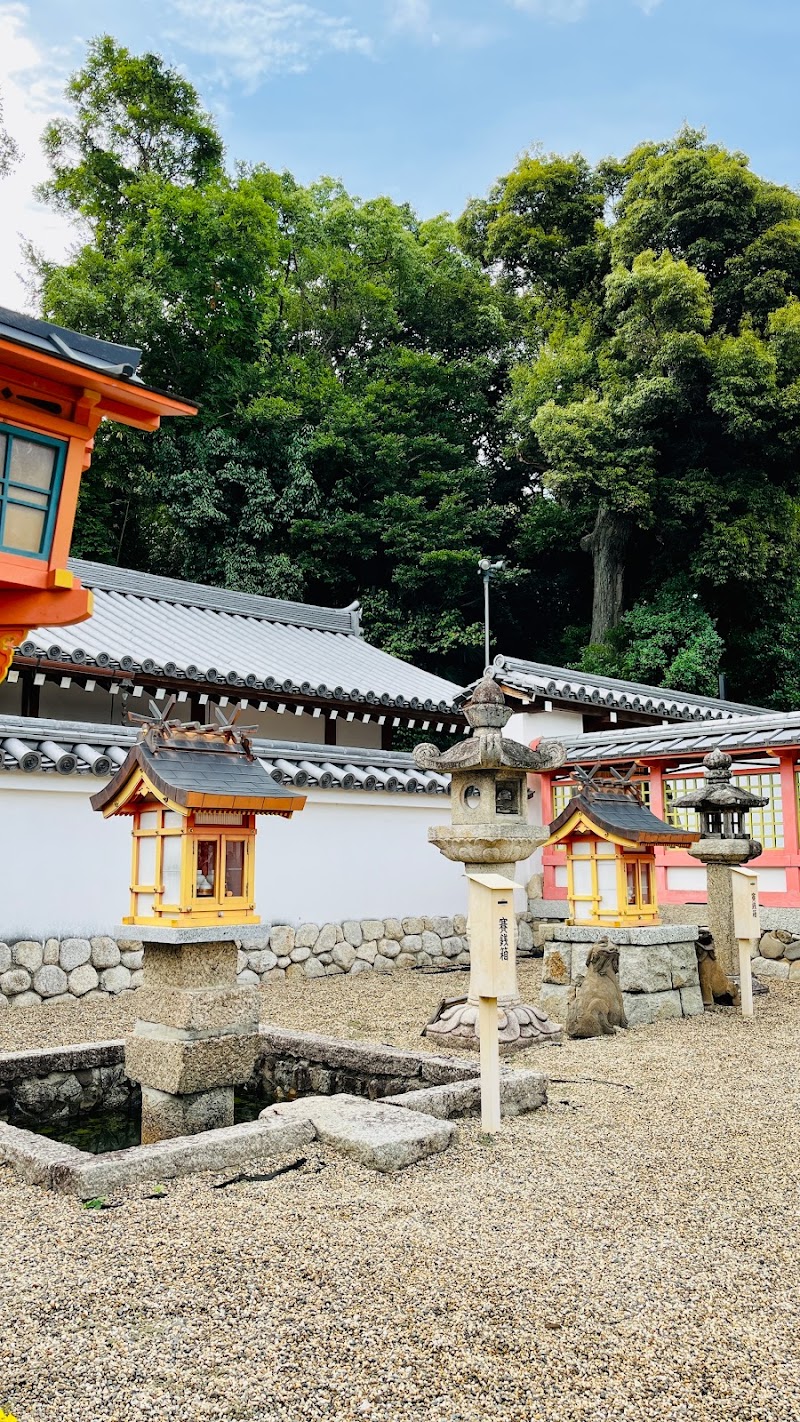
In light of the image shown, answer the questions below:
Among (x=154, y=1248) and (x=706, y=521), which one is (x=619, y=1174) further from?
(x=706, y=521)

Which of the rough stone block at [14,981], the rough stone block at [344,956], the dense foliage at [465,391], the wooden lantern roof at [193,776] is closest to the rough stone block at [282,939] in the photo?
the rough stone block at [344,956]

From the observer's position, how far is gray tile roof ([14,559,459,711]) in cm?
1206

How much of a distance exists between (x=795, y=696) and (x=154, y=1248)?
2175 cm

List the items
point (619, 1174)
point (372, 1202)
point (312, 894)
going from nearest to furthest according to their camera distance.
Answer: point (372, 1202) → point (619, 1174) → point (312, 894)

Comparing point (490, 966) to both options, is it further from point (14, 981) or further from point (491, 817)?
point (14, 981)

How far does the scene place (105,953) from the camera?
9.60m

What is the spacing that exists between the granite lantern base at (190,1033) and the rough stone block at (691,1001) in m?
4.85

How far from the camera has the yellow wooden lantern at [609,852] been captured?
27.7ft

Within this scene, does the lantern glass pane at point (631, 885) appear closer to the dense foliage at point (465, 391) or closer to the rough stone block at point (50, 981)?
the rough stone block at point (50, 981)

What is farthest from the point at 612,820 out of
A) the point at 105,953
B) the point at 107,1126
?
the point at 105,953

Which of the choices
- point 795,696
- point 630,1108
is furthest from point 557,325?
point 630,1108

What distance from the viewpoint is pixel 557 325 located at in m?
26.2

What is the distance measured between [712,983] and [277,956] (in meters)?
4.86

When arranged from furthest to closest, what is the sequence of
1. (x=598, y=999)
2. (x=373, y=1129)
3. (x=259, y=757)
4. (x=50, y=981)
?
(x=259, y=757), (x=50, y=981), (x=598, y=999), (x=373, y=1129)
